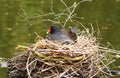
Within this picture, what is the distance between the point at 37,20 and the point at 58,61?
12.5 m

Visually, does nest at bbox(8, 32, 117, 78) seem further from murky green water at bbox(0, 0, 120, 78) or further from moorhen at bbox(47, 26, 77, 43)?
murky green water at bbox(0, 0, 120, 78)

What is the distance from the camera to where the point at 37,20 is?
21344 mm

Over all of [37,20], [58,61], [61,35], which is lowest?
[58,61]

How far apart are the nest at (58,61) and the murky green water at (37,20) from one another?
1.10m

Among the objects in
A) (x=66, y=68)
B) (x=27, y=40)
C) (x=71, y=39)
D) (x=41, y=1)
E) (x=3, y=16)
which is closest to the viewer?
(x=66, y=68)

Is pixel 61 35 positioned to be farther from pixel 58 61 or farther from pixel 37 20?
pixel 37 20

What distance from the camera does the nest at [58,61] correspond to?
8883 mm

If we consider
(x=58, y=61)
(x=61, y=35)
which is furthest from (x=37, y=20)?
(x=58, y=61)

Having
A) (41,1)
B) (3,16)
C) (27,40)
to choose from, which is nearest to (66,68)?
(27,40)

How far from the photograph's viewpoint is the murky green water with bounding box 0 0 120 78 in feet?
49.7

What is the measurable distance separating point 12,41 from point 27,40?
35 cm

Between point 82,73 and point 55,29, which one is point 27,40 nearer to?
point 55,29

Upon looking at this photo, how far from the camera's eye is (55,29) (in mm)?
9898

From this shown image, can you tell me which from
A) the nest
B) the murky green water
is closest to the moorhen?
the nest
